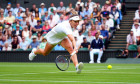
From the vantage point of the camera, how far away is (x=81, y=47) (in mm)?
21984

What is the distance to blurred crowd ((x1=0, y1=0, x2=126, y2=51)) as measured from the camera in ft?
72.5

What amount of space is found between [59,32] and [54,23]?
1324cm

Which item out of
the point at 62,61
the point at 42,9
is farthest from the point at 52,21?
the point at 62,61

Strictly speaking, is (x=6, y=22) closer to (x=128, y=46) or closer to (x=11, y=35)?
(x=11, y=35)

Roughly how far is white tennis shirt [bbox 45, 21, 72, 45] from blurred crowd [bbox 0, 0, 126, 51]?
9.97 metres

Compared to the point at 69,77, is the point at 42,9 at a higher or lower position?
higher

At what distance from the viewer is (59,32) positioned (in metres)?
10.8

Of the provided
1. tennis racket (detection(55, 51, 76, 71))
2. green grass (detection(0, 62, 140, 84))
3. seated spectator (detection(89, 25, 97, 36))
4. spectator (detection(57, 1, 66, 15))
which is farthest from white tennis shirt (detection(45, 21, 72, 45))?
spectator (detection(57, 1, 66, 15))

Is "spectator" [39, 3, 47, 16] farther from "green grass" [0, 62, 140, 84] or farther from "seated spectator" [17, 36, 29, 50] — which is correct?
"green grass" [0, 62, 140, 84]

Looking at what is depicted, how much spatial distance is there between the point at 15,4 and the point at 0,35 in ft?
15.5

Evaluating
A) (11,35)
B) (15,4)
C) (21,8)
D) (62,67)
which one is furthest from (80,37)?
(62,67)

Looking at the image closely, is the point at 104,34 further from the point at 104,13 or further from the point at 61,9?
the point at 61,9

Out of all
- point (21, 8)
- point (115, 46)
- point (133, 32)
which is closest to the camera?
point (133, 32)

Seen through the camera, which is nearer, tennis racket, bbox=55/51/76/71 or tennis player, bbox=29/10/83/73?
tennis player, bbox=29/10/83/73
